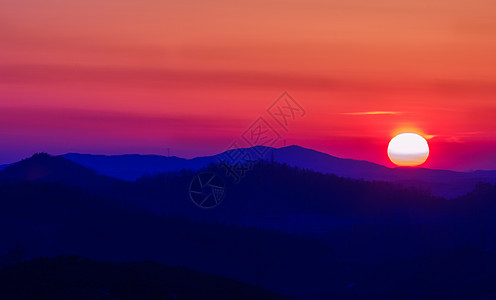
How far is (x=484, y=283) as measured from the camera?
6097 inches

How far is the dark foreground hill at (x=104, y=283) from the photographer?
56.3 m

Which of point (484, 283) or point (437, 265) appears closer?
point (484, 283)

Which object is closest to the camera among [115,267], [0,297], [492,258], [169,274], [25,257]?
[0,297]

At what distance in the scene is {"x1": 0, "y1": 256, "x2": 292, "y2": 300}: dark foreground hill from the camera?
185ft

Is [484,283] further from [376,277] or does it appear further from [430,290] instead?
[376,277]

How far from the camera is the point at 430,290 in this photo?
538 feet

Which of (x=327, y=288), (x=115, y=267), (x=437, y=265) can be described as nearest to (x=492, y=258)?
(x=437, y=265)

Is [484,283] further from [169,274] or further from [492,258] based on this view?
[169,274]

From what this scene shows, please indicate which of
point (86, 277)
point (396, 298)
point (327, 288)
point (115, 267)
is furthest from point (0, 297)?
point (327, 288)

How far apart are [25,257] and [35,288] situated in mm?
148979

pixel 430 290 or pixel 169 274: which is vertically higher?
pixel 169 274

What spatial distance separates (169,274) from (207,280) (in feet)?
14.5

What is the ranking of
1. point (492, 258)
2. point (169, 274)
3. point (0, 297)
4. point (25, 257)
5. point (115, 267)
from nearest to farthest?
point (0, 297) → point (115, 267) → point (169, 274) → point (492, 258) → point (25, 257)

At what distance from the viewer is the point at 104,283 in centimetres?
5969
